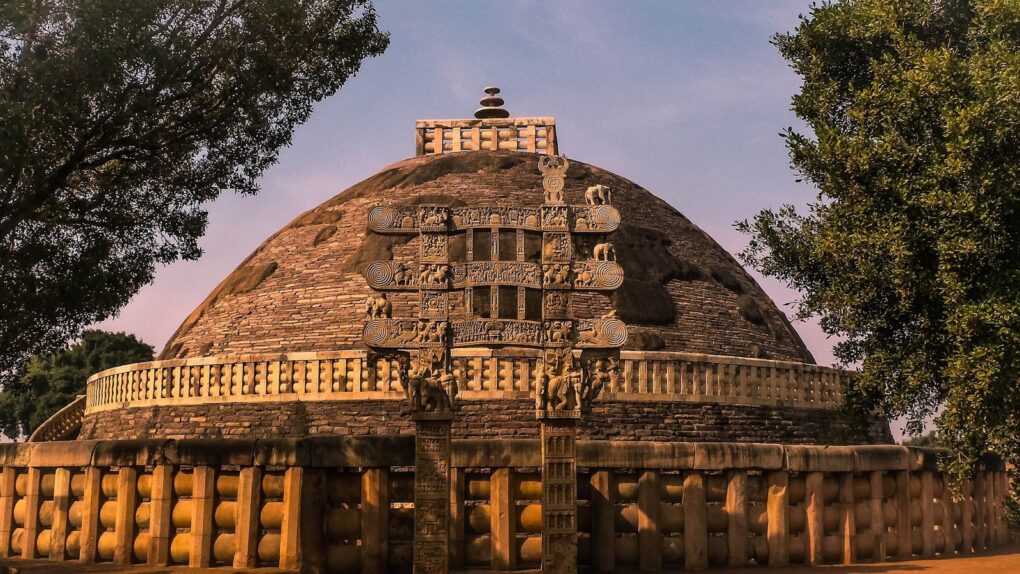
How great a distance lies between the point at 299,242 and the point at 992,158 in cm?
2106

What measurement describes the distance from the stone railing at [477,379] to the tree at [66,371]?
2450cm

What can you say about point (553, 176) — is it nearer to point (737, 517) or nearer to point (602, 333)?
point (602, 333)

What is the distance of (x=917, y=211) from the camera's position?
42.2 feet

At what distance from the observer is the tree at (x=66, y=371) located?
4656 centimetres

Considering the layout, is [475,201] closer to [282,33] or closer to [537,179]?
[537,179]

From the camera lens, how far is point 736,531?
472 inches

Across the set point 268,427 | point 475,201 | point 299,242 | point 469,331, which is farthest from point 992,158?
point 299,242

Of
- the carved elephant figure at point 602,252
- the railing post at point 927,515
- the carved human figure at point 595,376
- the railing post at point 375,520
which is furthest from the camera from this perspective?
the railing post at point 927,515

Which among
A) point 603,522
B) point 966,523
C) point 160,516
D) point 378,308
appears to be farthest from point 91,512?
point 966,523

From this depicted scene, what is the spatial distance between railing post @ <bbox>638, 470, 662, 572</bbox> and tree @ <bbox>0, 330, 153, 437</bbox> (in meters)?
39.5

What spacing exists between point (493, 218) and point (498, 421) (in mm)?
10377

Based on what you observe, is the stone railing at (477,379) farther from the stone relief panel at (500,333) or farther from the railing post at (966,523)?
the stone relief panel at (500,333)

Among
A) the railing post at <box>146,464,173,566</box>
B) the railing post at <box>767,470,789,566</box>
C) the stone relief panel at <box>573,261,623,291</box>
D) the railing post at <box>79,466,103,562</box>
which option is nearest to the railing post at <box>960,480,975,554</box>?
the railing post at <box>767,470,789,566</box>

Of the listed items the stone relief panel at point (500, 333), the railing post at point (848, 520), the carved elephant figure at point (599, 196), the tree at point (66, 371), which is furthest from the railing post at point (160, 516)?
the tree at point (66, 371)
